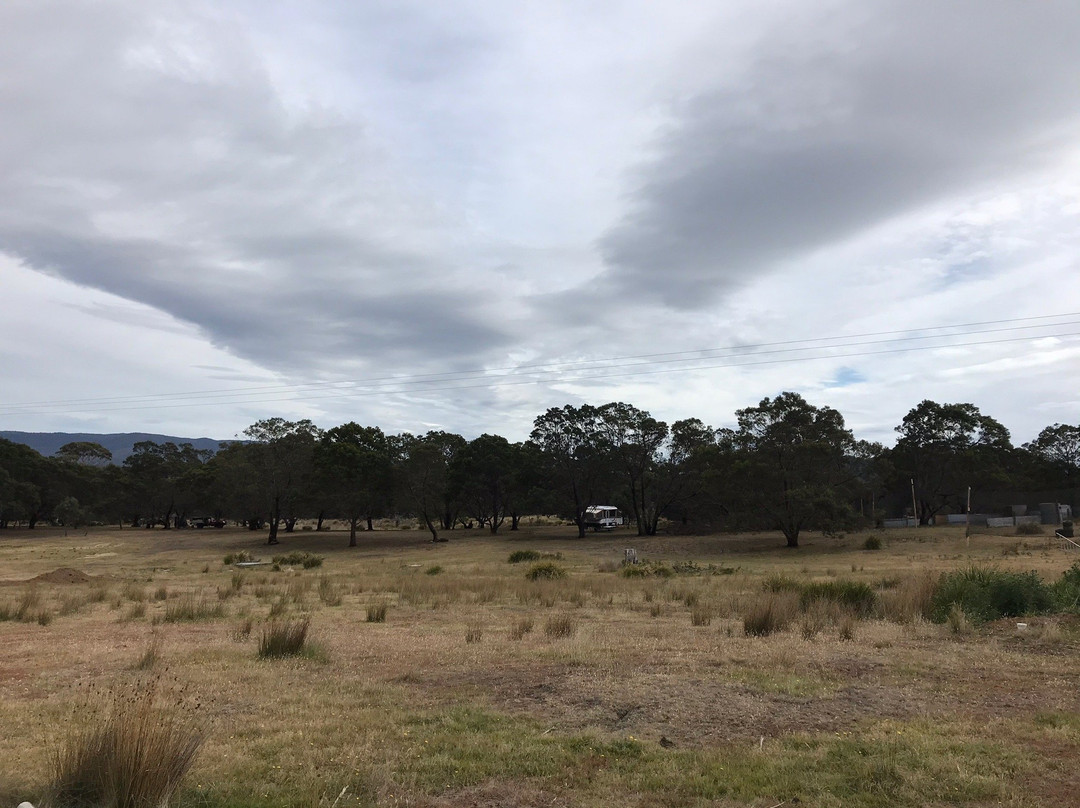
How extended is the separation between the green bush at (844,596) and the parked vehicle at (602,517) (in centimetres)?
5735

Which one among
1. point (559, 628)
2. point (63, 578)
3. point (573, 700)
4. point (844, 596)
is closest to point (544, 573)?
point (844, 596)

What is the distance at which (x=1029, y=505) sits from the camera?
6762cm

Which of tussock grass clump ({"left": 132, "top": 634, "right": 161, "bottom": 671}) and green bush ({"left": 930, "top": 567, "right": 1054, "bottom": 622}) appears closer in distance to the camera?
tussock grass clump ({"left": 132, "top": 634, "right": 161, "bottom": 671})

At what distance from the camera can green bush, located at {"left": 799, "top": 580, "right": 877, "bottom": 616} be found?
51.8 feet

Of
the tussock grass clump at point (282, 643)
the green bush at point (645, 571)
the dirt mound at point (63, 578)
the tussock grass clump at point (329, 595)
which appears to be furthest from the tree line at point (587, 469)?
the tussock grass clump at point (282, 643)

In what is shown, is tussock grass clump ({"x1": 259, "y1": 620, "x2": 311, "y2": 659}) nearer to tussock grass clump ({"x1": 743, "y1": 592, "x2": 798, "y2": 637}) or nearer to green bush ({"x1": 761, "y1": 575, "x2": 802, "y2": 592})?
tussock grass clump ({"x1": 743, "y1": 592, "x2": 798, "y2": 637})

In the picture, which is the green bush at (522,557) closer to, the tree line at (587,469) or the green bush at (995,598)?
the tree line at (587,469)

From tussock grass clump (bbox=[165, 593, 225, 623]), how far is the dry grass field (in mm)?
87

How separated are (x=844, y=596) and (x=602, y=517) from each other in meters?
62.1

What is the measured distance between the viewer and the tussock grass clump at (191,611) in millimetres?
15938

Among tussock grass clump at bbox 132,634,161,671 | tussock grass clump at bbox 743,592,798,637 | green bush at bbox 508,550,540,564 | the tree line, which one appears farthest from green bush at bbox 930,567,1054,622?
the tree line

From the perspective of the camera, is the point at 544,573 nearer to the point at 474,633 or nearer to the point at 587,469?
the point at 474,633

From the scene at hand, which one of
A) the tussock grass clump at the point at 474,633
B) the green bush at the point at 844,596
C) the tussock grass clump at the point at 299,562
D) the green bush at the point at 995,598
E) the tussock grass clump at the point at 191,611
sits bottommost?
the tussock grass clump at the point at 299,562

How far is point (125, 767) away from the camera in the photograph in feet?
15.6
